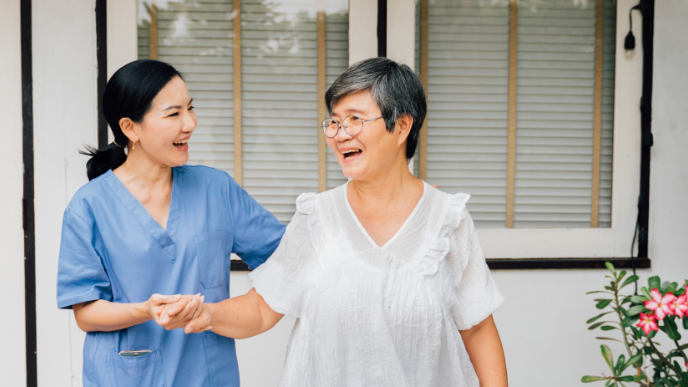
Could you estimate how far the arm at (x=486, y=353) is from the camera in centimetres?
120

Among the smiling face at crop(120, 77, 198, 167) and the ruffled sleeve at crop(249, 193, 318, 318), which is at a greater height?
the smiling face at crop(120, 77, 198, 167)

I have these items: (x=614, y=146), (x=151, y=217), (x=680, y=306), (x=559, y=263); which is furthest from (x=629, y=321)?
(x=151, y=217)

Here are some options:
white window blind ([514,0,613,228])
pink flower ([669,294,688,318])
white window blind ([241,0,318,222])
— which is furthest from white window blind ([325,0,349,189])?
pink flower ([669,294,688,318])

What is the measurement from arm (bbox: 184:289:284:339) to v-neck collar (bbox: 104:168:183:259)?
0.68 feet

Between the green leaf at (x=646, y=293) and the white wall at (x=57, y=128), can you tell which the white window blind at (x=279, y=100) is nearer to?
the white wall at (x=57, y=128)

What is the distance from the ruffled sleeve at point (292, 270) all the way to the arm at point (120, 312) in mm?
187

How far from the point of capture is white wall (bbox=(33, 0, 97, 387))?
2227mm

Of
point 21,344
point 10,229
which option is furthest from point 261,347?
point 10,229

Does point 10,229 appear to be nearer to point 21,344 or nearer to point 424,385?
point 21,344

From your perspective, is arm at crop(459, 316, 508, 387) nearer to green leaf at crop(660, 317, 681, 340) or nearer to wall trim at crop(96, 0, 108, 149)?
green leaf at crop(660, 317, 681, 340)

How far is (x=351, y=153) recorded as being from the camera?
1151mm

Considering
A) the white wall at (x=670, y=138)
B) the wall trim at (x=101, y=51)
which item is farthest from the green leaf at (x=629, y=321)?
the wall trim at (x=101, y=51)

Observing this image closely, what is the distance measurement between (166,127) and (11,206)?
1.48 meters

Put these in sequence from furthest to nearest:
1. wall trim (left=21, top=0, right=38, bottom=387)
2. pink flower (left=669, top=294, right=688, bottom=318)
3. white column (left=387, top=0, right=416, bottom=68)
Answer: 1. white column (left=387, top=0, right=416, bottom=68)
2. wall trim (left=21, top=0, right=38, bottom=387)
3. pink flower (left=669, top=294, right=688, bottom=318)
